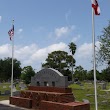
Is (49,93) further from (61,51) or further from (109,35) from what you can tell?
(61,51)

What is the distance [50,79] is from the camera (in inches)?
1002

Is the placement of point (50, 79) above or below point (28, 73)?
below

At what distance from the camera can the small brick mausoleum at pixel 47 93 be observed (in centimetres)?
2284

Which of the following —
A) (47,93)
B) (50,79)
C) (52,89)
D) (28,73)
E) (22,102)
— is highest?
(28,73)

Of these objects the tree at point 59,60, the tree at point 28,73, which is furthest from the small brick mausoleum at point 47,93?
the tree at point 59,60

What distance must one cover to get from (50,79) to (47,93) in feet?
5.47

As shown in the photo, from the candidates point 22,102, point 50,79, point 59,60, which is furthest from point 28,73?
point 59,60

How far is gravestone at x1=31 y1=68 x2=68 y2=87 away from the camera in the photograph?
24.3m

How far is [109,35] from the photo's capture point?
29781mm

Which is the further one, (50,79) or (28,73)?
(28,73)

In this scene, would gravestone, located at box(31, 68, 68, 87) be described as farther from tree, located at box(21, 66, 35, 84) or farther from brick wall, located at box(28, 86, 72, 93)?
tree, located at box(21, 66, 35, 84)

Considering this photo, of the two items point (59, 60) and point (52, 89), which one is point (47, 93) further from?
point (59, 60)

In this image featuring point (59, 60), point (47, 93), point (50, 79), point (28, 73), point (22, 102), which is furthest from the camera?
point (59, 60)

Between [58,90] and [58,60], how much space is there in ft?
249
